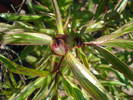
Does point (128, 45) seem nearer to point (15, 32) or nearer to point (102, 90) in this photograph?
point (102, 90)

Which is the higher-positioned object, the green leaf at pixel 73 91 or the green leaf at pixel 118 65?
the green leaf at pixel 118 65

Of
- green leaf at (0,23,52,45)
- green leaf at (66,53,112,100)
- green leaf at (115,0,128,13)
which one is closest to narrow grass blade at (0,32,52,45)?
green leaf at (0,23,52,45)

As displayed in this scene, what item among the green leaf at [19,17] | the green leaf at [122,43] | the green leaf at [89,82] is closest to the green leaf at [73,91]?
the green leaf at [89,82]

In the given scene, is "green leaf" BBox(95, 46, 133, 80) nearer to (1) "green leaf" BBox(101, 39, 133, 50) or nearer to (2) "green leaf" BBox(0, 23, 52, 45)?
(1) "green leaf" BBox(101, 39, 133, 50)

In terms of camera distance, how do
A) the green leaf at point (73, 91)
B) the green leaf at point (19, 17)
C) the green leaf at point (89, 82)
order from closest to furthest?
the green leaf at point (89, 82), the green leaf at point (73, 91), the green leaf at point (19, 17)

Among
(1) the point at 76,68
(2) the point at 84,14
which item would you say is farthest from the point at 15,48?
(1) the point at 76,68

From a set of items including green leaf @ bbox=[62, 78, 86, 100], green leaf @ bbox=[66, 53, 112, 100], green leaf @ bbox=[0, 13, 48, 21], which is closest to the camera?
green leaf @ bbox=[66, 53, 112, 100]

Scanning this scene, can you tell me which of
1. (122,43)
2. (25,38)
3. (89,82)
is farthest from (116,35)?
(25,38)

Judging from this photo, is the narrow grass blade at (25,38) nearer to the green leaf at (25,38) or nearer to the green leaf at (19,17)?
the green leaf at (25,38)
